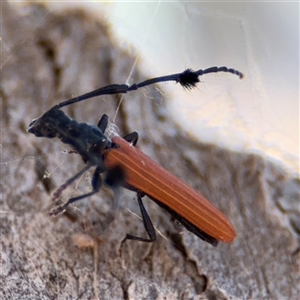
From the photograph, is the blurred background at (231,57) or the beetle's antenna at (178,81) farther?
the blurred background at (231,57)

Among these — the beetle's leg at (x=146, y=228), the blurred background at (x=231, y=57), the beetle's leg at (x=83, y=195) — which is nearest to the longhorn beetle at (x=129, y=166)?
the beetle's leg at (x=83, y=195)

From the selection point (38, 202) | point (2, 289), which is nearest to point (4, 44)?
point (38, 202)

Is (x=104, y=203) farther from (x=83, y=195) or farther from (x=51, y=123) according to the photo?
(x=51, y=123)

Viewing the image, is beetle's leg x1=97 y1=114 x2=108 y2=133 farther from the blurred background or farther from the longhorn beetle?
the blurred background

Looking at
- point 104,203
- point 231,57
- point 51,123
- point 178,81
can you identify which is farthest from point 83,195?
point 231,57

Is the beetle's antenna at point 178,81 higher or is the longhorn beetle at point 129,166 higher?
the beetle's antenna at point 178,81

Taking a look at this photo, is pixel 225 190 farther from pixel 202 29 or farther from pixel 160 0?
pixel 160 0

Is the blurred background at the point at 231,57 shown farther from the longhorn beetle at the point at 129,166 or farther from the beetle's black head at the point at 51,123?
the beetle's black head at the point at 51,123
